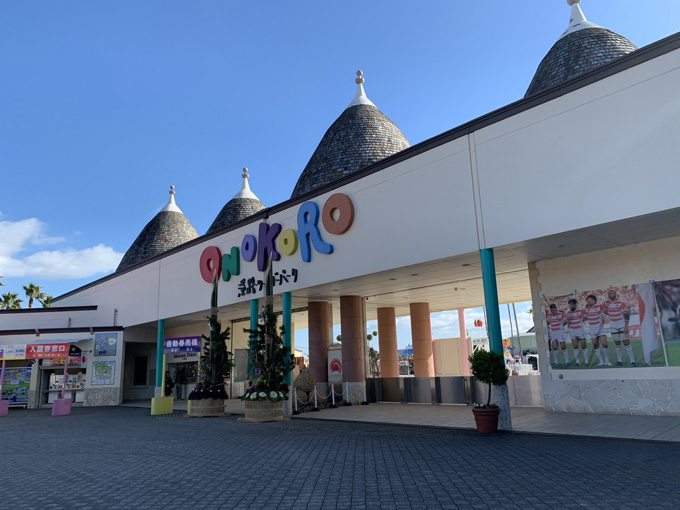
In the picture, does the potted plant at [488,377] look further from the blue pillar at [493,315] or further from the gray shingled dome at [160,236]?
the gray shingled dome at [160,236]

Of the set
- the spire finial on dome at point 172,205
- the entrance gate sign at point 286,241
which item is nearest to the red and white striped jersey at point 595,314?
the entrance gate sign at point 286,241

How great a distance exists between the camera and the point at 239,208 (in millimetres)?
30422

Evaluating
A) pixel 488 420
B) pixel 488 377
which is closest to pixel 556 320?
pixel 488 377

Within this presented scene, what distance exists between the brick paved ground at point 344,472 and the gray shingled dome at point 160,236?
23795mm

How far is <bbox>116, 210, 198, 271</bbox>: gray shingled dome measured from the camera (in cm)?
3434

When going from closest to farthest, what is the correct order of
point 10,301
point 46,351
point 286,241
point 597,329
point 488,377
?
point 488,377 → point 597,329 → point 286,241 → point 46,351 → point 10,301

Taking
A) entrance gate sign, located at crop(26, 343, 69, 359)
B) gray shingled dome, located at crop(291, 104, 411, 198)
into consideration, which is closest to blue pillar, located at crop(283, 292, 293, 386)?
gray shingled dome, located at crop(291, 104, 411, 198)

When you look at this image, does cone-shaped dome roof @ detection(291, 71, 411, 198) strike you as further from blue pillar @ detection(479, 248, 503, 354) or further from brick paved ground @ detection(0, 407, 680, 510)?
brick paved ground @ detection(0, 407, 680, 510)

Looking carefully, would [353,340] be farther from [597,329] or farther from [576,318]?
[597,329]

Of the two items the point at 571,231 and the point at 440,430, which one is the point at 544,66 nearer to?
the point at 571,231

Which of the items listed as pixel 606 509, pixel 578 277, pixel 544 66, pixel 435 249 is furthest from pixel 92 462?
pixel 544 66

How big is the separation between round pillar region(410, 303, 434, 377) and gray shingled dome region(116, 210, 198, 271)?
733 inches

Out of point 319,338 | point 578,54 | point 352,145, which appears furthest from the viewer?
point 352,145

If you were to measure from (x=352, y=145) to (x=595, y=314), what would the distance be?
41.4 ft
